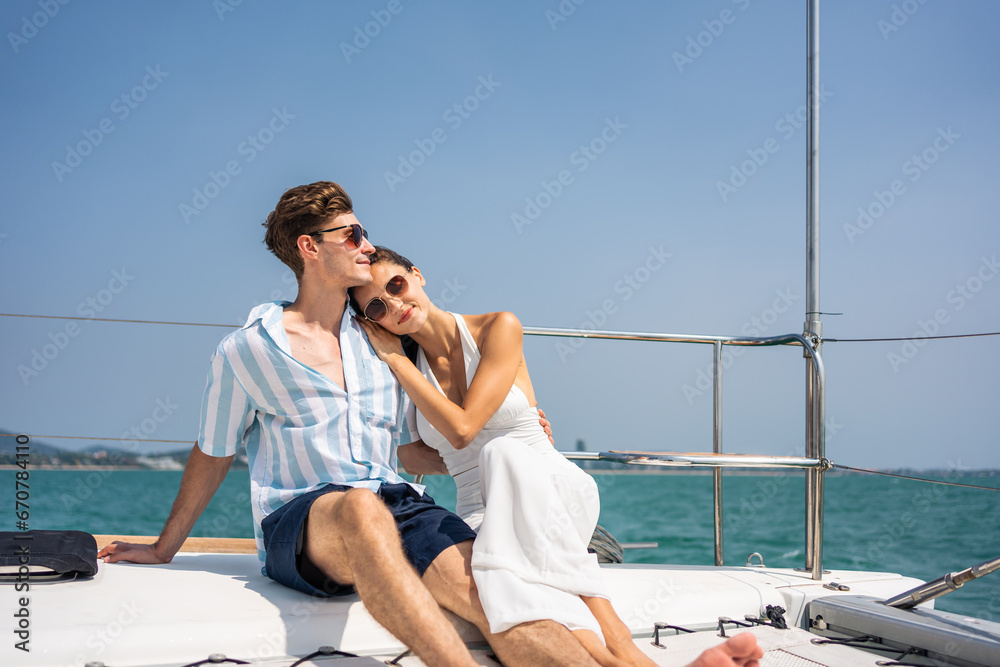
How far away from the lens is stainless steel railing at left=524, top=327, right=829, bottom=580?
2389 mm

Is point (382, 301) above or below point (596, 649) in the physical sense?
above

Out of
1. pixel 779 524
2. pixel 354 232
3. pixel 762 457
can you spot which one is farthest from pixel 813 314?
pixel 779 524

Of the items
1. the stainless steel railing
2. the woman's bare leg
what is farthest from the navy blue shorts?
the stainless steel railing

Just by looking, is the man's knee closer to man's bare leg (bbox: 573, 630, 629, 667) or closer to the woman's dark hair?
man's bare leg (bbox: 573, 630, 629, 667)

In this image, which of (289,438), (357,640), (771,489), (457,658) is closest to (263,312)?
(289,438)

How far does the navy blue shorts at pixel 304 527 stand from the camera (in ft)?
5.57

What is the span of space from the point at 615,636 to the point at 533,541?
0.27 meters

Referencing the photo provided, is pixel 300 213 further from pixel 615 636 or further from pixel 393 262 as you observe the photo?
pixel 615 636

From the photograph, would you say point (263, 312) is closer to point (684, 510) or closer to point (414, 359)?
point (414, 359)

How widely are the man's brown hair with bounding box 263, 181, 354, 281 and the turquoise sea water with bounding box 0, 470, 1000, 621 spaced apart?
22.1 ft

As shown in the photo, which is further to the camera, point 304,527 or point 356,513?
point 304,527

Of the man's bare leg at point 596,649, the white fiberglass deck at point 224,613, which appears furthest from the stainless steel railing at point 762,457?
the man's bare leg at point 596,649

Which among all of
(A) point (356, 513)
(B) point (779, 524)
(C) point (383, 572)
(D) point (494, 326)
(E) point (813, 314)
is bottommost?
(B) point (779, 524)

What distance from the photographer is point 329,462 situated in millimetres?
1951
